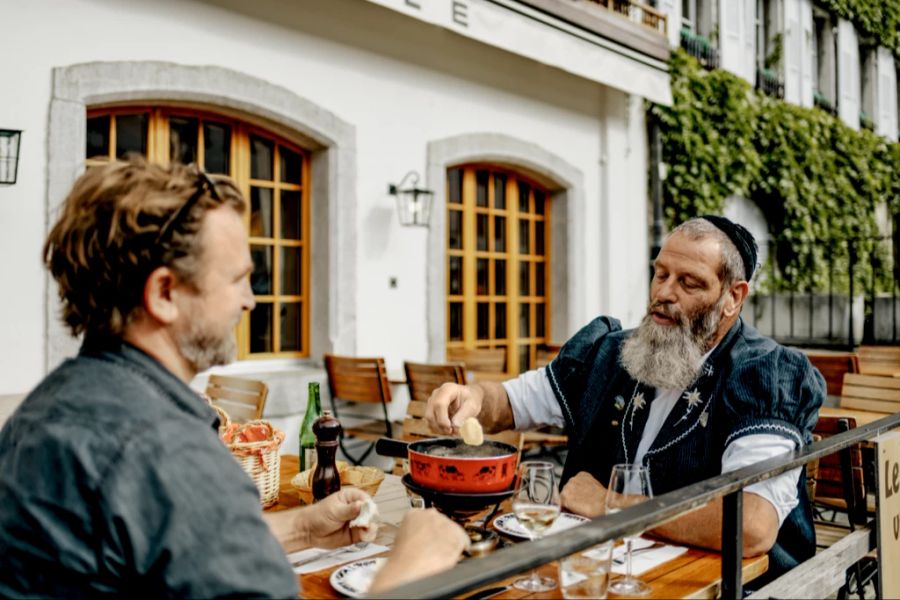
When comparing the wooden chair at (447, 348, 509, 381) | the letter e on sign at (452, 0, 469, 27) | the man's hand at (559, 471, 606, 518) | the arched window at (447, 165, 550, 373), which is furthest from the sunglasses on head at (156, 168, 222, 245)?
the arched window at (447, 165, 550, 373)

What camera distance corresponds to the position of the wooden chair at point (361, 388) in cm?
546

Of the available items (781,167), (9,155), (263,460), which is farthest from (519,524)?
(781,167)

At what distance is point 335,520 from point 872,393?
365 centimetres

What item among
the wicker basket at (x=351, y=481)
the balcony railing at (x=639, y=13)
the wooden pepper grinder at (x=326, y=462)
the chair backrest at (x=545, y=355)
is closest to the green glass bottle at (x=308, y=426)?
the wicker basket at (x=351, y=481)

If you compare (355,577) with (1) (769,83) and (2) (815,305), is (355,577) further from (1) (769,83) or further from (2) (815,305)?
(1) (769,83)

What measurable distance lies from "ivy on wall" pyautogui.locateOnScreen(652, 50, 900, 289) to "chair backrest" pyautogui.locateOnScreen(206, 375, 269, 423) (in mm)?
6504

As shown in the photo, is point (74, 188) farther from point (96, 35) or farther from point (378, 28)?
point (378, 28)

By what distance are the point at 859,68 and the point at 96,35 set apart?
14.1 m

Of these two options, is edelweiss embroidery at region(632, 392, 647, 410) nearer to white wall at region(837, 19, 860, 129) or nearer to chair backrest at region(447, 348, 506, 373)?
chair backrest at region(447, 348, 506, 373)

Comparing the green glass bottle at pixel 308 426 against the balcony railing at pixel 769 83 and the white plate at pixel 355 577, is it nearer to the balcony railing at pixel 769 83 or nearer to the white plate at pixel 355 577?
the white plate at pixel 355 577

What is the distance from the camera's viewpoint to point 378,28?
6789mm

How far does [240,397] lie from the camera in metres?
4.16

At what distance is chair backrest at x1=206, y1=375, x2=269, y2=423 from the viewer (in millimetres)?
3934

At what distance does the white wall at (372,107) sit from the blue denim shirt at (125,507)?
13.7 ft
